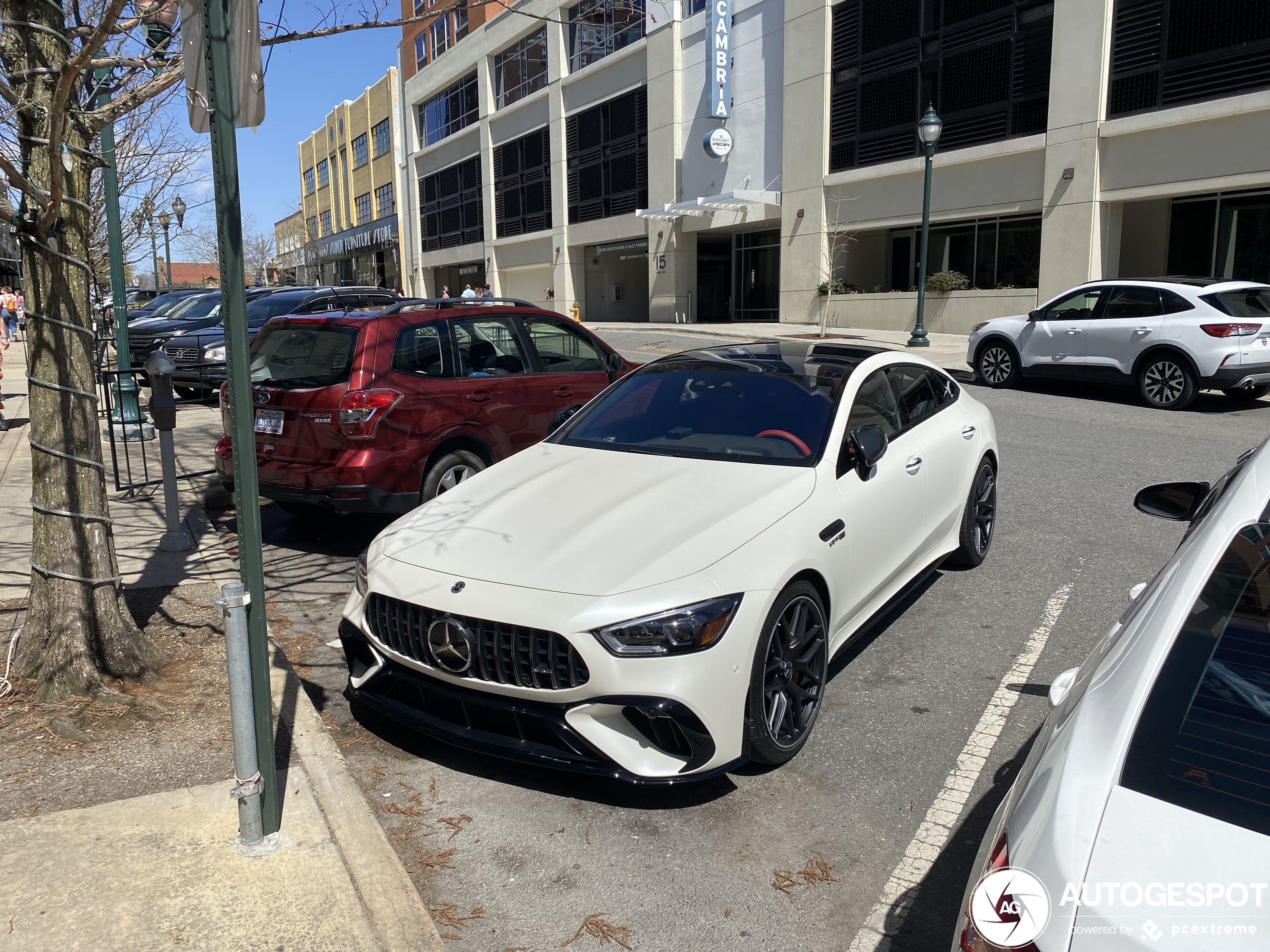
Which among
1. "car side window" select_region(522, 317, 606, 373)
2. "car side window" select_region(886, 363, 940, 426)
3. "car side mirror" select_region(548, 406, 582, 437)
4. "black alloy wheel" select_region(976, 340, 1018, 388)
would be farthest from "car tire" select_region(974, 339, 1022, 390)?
"car side mirror" select_region(548, 406, 582, 437)

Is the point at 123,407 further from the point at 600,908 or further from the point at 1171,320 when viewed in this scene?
the point at 1171,320

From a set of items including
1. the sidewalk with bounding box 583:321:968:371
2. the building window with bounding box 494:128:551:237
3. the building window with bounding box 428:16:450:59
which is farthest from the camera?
the building window with bounding box 428:16:450:59

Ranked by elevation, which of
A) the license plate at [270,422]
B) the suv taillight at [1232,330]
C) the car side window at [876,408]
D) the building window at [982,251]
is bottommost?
the license plate at [270,422]

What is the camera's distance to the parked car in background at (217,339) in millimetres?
15156

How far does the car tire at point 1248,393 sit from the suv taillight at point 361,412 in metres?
11.9

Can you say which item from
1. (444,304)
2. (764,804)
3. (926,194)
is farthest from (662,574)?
(926,194)

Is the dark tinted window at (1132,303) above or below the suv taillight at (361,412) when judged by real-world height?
above

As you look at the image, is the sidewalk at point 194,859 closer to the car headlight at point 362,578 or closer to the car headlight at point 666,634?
the car headlight at point 362,578

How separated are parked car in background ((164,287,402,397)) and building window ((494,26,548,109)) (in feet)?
95.9

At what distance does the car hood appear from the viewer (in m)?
3.73

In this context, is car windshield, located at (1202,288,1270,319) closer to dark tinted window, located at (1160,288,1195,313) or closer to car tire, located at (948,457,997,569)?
dark tinted window, located at (1160,288,1195,313)

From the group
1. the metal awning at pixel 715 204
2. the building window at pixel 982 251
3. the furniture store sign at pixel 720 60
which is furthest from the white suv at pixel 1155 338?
the furniture store sign at pixel 720 60

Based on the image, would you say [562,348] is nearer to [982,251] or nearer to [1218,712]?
[1218,712]

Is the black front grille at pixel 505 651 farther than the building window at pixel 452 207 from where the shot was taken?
No
